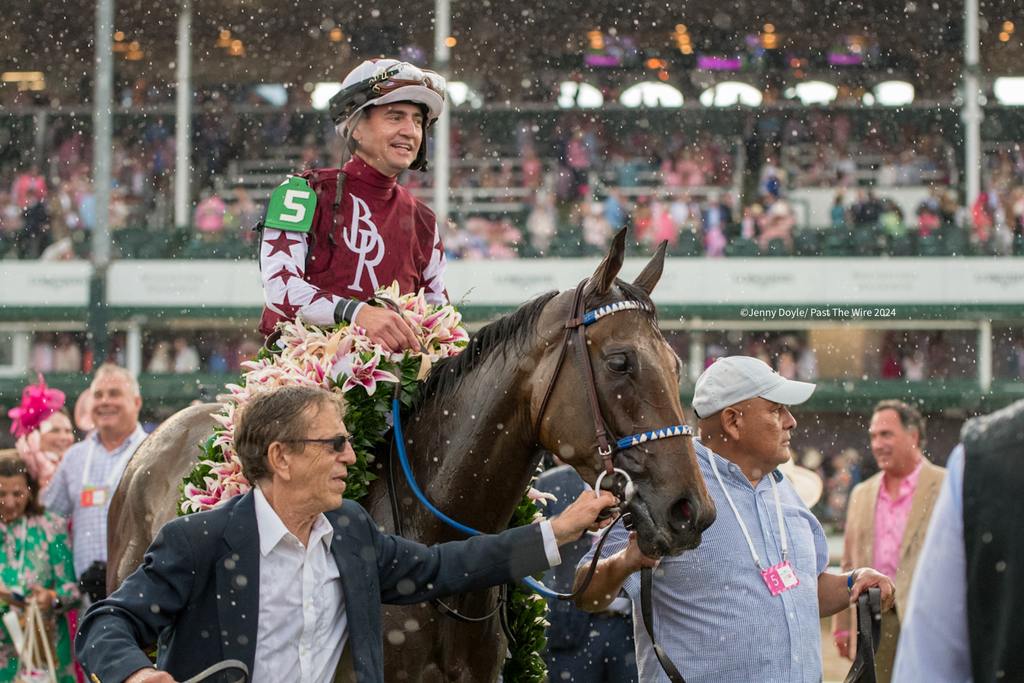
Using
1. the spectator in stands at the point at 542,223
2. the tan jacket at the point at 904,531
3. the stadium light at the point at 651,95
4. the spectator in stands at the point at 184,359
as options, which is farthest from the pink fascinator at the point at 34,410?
the stadium light at the point at 651,95

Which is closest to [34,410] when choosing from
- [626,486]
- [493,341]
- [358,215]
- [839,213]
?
[358,215]

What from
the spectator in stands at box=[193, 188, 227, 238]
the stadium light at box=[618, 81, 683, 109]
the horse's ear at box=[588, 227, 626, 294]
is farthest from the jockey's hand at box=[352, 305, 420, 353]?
the stadium light at box=[618, 81, 683, 109]

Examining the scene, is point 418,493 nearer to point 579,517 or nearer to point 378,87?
point 579,517

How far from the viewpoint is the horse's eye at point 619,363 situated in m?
3.32

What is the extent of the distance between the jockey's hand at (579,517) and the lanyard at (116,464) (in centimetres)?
421

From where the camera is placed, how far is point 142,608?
2.76 meters

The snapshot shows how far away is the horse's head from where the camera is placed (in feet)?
10.2

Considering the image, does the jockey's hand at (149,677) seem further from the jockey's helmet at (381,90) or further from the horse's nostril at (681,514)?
the jockey's helmet at (381,90)

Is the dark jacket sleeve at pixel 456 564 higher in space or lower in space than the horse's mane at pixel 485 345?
lower

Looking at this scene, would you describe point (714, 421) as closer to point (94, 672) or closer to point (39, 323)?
point (94, 672)

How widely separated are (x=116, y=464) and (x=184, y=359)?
49.7ft

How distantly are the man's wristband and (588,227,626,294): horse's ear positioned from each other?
77 cm

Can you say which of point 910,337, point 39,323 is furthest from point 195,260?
point 910,337

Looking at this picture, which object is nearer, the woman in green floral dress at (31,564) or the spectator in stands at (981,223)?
the woman in green floral dress at (31,564)
